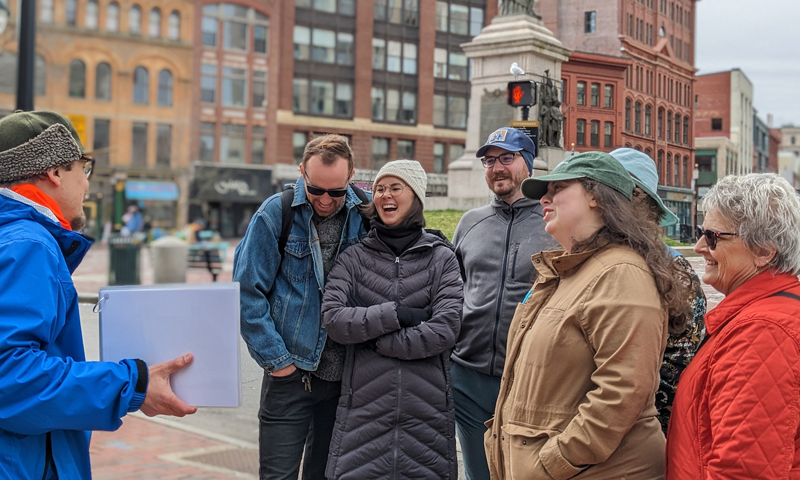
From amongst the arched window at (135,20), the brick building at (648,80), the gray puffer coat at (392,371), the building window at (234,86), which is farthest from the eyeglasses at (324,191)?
the arched window at (135,20)

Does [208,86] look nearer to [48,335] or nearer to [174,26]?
[174,26]

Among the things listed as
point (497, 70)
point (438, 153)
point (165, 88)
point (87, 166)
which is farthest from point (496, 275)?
point (165, 88)

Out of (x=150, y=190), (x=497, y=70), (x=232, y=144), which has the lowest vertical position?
(x=497, y=70)

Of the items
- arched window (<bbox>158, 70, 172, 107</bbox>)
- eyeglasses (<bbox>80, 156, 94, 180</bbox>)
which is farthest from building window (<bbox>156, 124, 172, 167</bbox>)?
eyeglasses (<bbox>80, 156, 94, 180</bbox>)

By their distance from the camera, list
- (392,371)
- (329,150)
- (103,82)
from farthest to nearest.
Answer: (103,82) < (329,150) < (392,371)

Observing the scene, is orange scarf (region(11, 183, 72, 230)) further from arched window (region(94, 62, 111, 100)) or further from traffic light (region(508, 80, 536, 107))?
arched window (region(94, 62, 111, 100))

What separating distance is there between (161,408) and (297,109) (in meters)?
27.3

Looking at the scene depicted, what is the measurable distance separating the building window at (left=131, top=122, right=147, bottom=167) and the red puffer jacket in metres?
35.5

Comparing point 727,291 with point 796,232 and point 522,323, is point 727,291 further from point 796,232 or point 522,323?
point 522,323

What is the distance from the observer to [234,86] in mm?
34156

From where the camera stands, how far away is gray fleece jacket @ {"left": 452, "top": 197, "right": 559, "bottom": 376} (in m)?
3.22

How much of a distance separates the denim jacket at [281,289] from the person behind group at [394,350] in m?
0.17

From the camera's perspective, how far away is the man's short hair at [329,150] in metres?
3.07

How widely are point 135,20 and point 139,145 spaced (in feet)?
19.7
